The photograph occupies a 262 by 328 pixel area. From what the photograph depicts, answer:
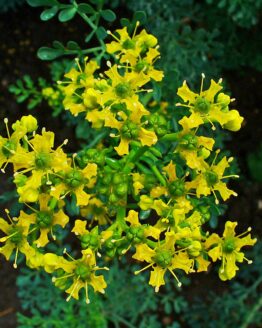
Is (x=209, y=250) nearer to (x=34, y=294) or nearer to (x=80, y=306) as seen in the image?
(x=80, y=306)

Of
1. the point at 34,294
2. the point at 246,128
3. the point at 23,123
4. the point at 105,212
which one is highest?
the point at 23,123

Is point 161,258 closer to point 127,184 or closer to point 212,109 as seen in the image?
point 127,184

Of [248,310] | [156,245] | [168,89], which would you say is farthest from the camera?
[248,310]

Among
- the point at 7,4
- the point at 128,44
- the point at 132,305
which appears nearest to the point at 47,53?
the point at 128,44

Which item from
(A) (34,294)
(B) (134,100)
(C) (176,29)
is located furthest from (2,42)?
(B) (134,100)

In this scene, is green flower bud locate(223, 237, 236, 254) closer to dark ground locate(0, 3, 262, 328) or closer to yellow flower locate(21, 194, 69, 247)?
yellow flower locate(21, 194, 69, 247)

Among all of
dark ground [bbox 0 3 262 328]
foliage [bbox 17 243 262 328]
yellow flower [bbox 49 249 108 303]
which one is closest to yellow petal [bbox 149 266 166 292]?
yellow flower [bbox 49 249 108 303]
